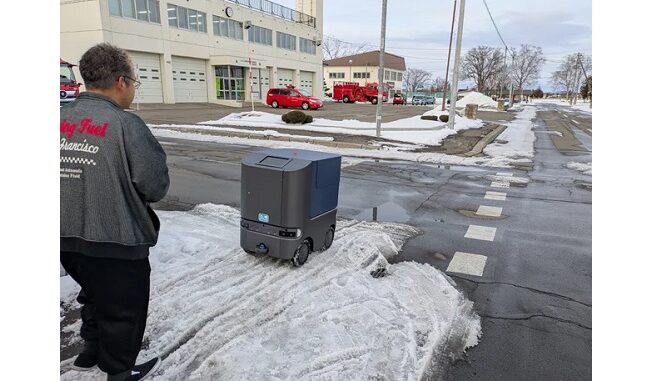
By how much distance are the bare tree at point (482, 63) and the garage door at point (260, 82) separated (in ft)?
187

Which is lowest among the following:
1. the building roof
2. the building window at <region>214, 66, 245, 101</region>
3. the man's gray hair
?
the man's gray hair

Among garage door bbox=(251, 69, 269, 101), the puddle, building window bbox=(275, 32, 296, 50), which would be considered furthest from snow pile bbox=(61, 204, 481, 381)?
building window bbox=(275, 32, 296, 50)

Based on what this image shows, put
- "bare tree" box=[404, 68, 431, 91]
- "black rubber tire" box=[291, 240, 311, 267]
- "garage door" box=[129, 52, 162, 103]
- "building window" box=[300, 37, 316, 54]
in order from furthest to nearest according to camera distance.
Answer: "bare tree" box=[404, 68, 431, 91] → "building window" box=[300, 37, 316, 54] → "garage door" box=[129, 52, 162, 103] → "black rubber tire" box=[291, 240, 311, 267]

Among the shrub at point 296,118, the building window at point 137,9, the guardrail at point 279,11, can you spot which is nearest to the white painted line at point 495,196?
the shrub at point 296,118

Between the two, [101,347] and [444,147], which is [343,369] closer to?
[101,347]

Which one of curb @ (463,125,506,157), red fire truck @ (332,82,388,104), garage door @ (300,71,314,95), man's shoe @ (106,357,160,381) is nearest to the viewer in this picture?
man's shoe @ (106,357,160,381)

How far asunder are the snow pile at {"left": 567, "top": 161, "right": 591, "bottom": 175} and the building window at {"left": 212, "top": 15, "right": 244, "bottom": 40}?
3321 centimetres

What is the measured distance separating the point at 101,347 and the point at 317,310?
1625 millimetres

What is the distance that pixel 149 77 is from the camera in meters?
32.2

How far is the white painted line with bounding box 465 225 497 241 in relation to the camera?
5.57m

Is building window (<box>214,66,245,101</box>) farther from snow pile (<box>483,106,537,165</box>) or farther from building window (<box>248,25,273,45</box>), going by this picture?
snow pile (<box>483,106,537,165</box>)

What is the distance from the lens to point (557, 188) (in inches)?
352

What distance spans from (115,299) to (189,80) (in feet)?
121

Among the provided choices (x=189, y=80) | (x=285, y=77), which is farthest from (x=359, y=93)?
(x=189, y=80)
